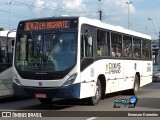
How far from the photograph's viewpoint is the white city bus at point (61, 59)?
14367mm

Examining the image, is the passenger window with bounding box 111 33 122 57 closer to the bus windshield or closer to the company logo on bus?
the company logo on bus

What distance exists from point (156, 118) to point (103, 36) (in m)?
5.74

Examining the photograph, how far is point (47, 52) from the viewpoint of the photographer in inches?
578

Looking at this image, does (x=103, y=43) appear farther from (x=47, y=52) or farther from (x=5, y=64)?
(x=5, y=64)

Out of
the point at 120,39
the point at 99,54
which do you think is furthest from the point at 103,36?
the point at 120,39

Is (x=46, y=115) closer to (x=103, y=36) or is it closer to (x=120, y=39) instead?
(x=103, y=36)

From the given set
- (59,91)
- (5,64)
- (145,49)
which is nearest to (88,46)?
(59,91)

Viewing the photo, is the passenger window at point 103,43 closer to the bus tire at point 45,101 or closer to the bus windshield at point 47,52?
the bus windshield at point 47,52

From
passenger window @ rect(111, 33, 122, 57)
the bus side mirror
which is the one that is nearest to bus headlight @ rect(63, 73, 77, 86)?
the bus side mirror

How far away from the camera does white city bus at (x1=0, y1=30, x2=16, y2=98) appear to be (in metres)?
17.5

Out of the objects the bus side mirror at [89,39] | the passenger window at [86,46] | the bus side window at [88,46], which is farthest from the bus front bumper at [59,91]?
the bus side mirror at [89,39]

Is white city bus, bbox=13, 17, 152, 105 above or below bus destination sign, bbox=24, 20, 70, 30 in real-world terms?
below

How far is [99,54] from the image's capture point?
647 inches

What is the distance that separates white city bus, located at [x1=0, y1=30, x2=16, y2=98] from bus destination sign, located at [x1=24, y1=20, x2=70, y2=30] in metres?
2.10
